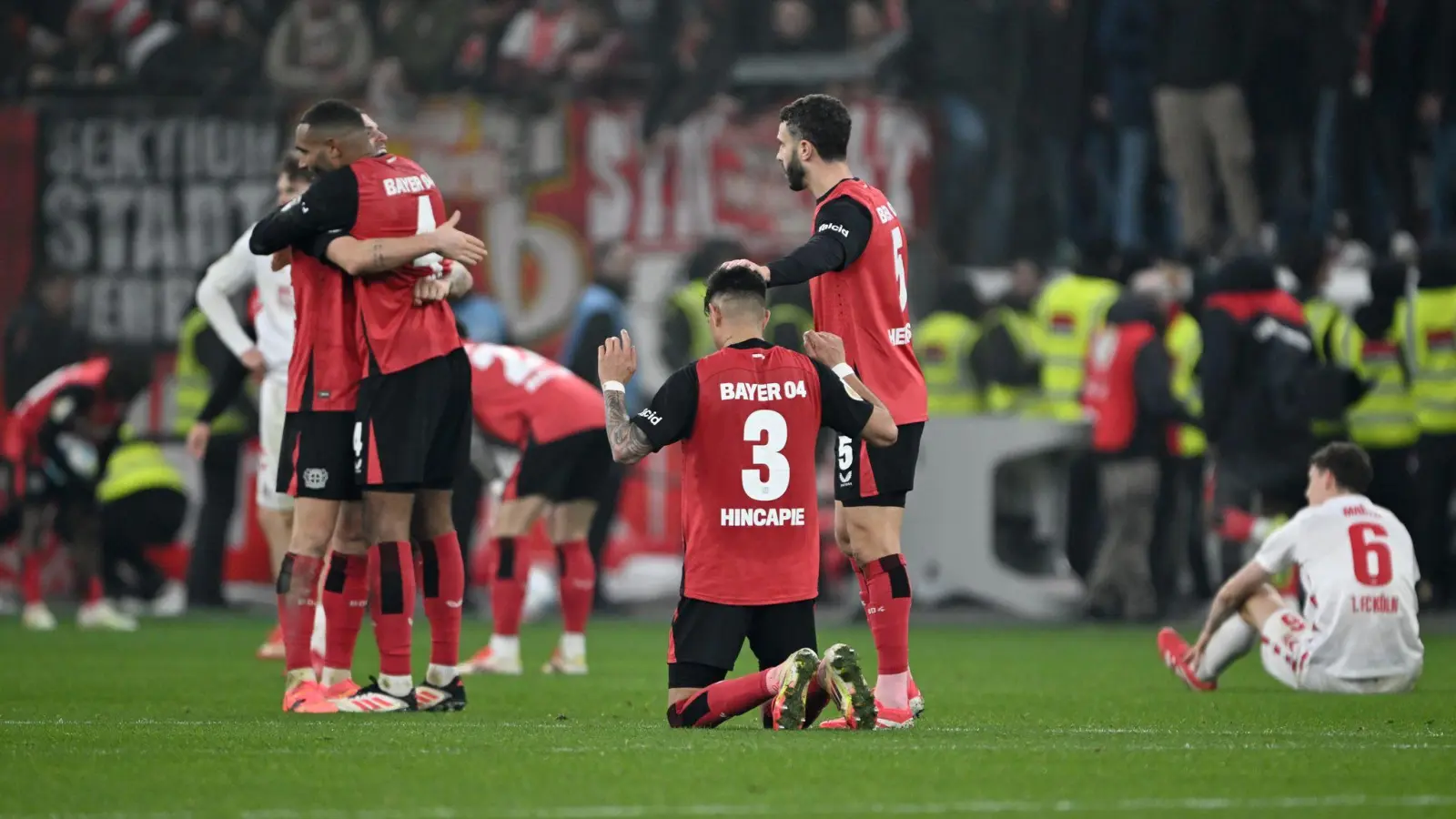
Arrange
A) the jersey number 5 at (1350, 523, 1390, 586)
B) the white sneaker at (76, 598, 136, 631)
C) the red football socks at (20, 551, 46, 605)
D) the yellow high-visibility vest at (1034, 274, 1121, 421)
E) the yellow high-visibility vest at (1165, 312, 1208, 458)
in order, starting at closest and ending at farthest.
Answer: the jersey number 5 at (1350, 523, 1390, 586) → the white sneaker at (76, 598, 136, 631) → the red football socks at (20, 551, 46, 605) → the yellow high-visibility vest at (1034, 274, 1121, 421) → the yellow high-visibility vest at (1165, 312, 1208, 458)

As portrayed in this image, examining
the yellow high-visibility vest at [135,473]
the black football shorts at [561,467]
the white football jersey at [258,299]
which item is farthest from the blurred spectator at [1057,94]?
the white football jersey at [258,299]

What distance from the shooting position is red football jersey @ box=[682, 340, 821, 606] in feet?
23.9

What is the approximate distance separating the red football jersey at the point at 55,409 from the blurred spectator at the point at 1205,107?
303 inches

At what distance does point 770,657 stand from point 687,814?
2.03 metres

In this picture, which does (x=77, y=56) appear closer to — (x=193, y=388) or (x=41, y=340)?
(x=41, y=340)

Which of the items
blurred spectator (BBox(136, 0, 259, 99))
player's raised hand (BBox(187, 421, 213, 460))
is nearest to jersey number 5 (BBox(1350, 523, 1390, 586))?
player's raised hand (BBox(187, 421, 213, 460))

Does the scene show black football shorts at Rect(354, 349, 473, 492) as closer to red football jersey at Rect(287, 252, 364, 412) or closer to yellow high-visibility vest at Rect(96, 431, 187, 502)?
red football jersey at Rect(287, 252, 364, 412)

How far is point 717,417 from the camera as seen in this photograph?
7.32 metres

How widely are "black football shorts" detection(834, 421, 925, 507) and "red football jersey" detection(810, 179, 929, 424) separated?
0.29ft

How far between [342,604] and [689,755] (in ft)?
6.99

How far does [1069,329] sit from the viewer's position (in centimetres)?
1594

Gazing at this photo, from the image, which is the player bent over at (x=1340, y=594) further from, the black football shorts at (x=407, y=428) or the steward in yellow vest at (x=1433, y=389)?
the steward in yellow vest at (x=1433, y=389)

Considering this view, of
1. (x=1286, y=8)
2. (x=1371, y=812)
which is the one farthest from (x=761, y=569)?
(x=1286, y=8)

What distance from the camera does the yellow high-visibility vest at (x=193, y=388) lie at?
16500 millimetres
